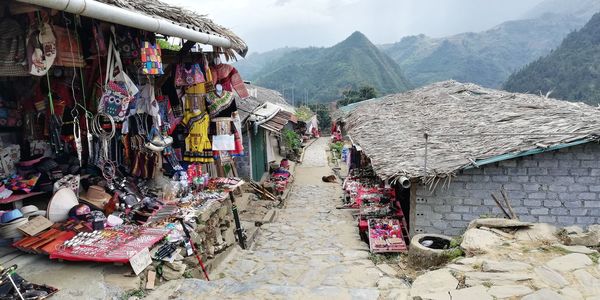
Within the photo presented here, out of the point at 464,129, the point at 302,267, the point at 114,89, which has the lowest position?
the point at 302,267

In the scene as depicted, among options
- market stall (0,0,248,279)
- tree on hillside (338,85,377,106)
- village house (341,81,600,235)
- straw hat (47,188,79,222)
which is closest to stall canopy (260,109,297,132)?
village house (341,81,600,235)

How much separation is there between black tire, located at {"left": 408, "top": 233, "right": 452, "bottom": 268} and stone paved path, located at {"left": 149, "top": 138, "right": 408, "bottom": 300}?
820mm

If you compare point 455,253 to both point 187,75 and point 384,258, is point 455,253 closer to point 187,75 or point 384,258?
point 384,258

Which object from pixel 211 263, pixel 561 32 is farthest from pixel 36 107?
pixel 561 32

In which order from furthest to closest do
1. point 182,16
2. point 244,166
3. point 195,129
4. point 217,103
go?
point 244,166 < point 217,103 < point 195,129 < point 182,16

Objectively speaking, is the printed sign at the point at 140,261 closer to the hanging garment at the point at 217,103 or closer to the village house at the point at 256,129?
the hanging garment at the point at 217,103

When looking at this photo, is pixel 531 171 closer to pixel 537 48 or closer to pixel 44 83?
pixel 44 83

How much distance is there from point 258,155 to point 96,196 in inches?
435

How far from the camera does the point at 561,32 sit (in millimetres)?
138875

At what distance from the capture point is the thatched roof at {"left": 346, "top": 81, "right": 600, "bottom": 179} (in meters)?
8.41

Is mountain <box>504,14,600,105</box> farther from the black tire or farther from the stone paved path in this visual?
the black tire

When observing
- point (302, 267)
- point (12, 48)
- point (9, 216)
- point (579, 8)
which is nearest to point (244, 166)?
point (302, 267)

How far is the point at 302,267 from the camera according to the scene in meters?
8.32

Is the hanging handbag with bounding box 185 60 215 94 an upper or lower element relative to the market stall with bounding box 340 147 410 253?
upper
